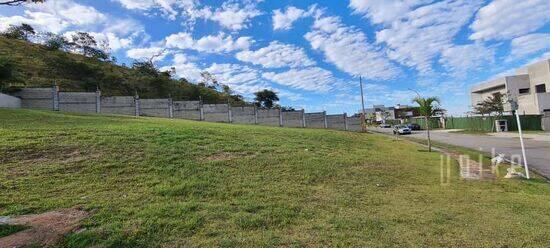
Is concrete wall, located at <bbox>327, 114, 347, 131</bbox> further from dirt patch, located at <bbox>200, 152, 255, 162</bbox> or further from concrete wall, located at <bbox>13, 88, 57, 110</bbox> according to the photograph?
dirt patch, located at <bbox>200, 152, 255, 162</bbox>

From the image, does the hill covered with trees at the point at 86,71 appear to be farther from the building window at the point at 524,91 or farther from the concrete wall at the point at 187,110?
the building window at the point at 524,91

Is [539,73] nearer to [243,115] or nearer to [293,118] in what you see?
[293,118]

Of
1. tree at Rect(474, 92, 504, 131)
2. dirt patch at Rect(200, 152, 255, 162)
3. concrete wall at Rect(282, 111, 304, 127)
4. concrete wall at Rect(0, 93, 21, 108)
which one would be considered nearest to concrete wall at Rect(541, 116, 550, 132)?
tree at Rect(474, 92, 504, 131)

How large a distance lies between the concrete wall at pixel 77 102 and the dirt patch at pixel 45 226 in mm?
23193

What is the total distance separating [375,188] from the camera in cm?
988

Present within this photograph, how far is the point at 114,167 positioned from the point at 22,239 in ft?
13.3

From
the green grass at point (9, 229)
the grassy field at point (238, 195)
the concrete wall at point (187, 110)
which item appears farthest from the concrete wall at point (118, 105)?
the green grass at point (9, 229)

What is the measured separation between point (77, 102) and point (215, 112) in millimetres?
11316

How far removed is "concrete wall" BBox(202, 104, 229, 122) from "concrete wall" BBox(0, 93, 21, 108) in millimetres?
13887

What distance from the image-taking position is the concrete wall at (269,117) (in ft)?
127

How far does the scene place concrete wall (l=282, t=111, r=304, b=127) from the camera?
4059 cm

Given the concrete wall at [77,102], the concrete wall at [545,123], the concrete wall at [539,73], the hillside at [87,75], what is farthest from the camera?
the concrete wall at [539,73]

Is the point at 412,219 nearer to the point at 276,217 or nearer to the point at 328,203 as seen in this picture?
the point at 328,203

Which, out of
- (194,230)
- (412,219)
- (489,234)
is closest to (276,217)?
(194,230)
